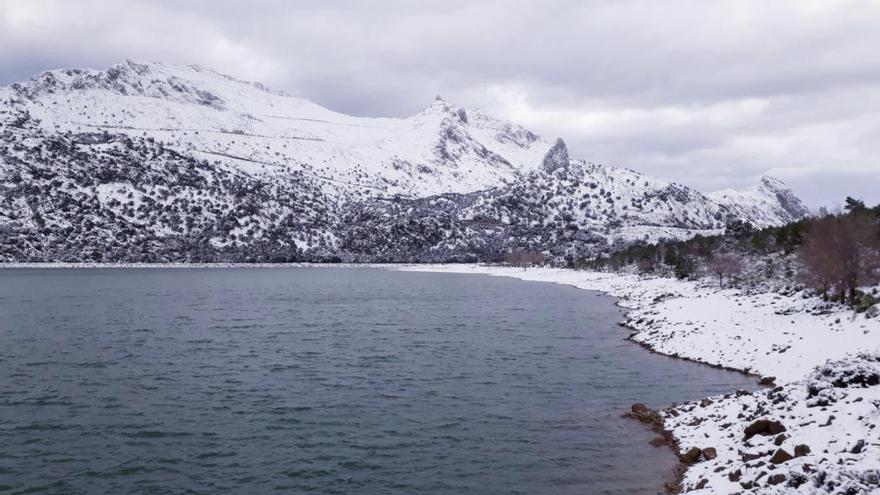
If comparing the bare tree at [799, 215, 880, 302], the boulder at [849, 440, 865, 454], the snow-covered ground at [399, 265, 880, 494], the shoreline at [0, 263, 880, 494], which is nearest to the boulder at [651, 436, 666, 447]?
the shoreline at [0, 263, 880, 494]

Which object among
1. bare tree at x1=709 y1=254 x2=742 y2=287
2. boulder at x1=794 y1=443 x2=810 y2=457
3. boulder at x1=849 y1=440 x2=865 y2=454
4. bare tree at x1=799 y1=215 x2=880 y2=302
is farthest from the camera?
bare tree at x1=709 y1=254 x2=742 y2=287

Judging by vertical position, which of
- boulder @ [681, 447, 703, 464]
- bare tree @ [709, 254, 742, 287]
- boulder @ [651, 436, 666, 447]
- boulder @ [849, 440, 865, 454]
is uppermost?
bare tree @ [709, 254, 742, 287]

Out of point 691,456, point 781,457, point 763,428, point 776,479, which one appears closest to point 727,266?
point 763,428

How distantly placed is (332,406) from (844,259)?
122 feet

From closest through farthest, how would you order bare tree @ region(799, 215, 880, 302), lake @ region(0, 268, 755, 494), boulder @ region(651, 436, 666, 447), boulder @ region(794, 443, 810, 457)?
boulder @ region(794, 443, 810, 457), lake @ region(0, 268, 755, 494), boulder @ region(651, 436, 666, 447), bare tree @ region(799, 215, 880, 302)

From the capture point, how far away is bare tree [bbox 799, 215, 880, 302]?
43250 millimetres

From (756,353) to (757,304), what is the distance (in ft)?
49.3

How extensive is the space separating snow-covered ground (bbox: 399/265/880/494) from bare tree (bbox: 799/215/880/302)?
1923 mm

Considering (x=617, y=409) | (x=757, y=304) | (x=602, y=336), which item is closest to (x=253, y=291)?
(x=602, y=336)

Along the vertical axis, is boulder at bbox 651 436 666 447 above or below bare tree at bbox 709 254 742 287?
below

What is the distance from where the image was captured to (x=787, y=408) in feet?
75.0

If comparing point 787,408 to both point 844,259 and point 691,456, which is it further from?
point 844,259

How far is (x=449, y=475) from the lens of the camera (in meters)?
21.6

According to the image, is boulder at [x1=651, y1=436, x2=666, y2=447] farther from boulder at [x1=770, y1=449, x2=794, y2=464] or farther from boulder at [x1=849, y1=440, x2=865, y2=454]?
boulder at [x1=849, y1=440, x2=865, y2=454]
